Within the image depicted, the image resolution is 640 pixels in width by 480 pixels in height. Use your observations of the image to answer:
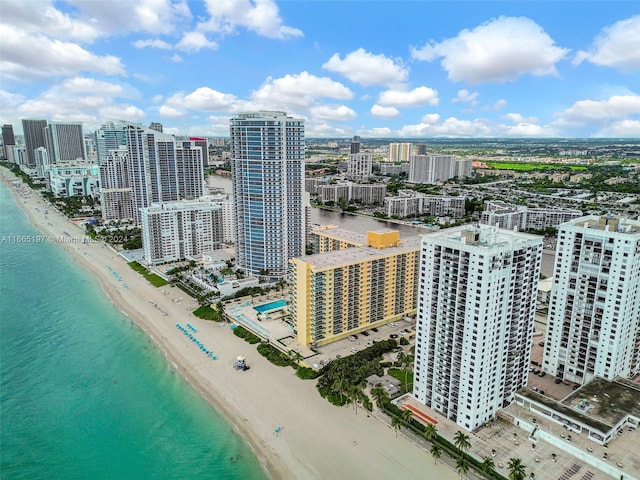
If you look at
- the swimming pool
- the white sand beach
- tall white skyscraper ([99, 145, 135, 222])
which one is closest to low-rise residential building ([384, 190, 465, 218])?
tall white skyscraper ([99, 145, 135, 222])

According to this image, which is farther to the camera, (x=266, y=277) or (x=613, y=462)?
(x=266, y=277)

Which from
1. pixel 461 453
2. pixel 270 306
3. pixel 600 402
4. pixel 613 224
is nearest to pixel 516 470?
pixel 461 453

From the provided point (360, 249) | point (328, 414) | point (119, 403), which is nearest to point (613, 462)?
point (328, 414)

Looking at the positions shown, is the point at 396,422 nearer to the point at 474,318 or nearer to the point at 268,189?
the point at 474,318

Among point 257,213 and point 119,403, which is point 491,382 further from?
point 257,213

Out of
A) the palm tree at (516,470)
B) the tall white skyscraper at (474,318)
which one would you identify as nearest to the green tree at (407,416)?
the tall white skyscraper at (474,318)

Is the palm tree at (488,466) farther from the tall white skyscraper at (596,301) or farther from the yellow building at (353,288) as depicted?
the yellow building at (353,288)
